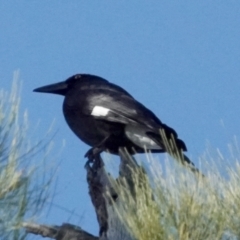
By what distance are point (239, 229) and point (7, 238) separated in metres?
0.68

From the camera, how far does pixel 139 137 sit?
4406 millimetres

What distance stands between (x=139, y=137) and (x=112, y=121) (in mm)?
166

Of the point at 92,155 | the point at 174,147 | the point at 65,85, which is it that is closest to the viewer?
the point at 174,147

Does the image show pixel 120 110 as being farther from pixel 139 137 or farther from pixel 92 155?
pixel 92 155

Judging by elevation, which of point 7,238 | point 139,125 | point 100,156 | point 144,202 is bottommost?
point 7,238

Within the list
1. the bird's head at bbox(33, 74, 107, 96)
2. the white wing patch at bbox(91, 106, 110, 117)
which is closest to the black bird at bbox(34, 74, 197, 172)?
the white wing patch at bbox(91, 106, 110, 117)

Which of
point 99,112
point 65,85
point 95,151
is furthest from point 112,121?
point 65,85

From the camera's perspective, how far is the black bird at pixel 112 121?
14.3 ft

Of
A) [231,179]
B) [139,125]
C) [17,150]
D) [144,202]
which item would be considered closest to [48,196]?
[17,150]

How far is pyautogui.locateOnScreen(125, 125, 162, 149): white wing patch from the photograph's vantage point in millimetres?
4328

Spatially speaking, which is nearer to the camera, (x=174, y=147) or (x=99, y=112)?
(x=174, y=147)

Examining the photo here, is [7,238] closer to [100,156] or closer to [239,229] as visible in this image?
[239,229]

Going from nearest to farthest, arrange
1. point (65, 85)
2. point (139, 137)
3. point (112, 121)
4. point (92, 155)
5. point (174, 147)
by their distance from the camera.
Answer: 1. point (174, 147)
2. point (92, 155)
3. point (139, 137)
4. point (112, 121)
5. point (65, 85)

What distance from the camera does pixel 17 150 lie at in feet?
10.4
